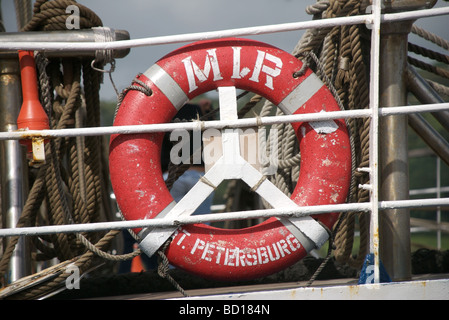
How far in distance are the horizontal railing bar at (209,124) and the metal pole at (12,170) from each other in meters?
0.40

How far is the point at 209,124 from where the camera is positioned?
171cm

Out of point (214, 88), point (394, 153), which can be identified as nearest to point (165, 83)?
point (214, 88)

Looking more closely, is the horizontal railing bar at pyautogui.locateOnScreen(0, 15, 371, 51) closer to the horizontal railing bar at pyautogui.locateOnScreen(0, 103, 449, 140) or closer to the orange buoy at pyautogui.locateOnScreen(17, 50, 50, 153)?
the orange buoy at pyautogui.locateOnScreen(17, 50, 50, 153)

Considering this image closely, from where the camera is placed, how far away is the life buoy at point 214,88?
70.3 inches

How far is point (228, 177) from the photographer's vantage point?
178 cm

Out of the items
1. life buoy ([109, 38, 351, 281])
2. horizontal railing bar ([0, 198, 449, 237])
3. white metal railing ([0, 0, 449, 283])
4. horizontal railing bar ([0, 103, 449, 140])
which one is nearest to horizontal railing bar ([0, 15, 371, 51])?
white metal railing ([0, 0, 449, 283])

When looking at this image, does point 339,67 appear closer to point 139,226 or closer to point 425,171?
point 139,226

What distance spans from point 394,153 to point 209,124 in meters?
0.78

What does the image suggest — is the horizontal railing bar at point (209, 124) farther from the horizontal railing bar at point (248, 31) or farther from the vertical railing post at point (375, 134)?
the horizontal railing bar at point (248, 31)

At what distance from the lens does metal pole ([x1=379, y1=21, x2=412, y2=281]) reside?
1970 mm

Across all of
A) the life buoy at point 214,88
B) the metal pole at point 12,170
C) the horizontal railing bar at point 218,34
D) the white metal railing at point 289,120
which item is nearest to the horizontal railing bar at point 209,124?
the white metal railing at point 289,120

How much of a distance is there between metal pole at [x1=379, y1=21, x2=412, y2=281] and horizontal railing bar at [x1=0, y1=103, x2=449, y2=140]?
0.30m
